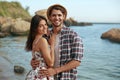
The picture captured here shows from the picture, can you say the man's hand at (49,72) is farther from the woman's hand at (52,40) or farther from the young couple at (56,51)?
the woman's hand at (52,40)

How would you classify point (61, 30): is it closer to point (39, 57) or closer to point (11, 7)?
point (39, 57)

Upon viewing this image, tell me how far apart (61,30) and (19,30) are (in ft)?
70.2

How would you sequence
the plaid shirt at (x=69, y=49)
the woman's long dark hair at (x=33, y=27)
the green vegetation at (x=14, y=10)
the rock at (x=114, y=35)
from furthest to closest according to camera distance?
the green vegetation at (x=14, y=10)
the rock at (x=114, y=35)
the woman's long dark hair at (x=33, y=27)
the plaid shirt at (x=69, y=49)

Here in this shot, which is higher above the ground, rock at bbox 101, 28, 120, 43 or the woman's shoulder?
the woman's shoulder

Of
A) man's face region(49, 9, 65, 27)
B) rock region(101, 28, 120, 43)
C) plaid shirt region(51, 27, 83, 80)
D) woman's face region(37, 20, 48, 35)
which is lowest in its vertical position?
rock region(101, 28, 120, 43)

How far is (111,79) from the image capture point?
10.9m

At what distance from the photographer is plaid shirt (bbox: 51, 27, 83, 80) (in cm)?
230

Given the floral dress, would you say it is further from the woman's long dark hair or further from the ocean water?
the ocean water

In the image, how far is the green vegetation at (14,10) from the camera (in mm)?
40656

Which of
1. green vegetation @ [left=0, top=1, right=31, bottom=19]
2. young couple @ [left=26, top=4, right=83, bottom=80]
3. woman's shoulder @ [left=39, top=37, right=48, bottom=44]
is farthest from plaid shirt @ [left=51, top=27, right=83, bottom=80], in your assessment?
green vegetation @ [left=0, top=1, right=31, bottom=19]

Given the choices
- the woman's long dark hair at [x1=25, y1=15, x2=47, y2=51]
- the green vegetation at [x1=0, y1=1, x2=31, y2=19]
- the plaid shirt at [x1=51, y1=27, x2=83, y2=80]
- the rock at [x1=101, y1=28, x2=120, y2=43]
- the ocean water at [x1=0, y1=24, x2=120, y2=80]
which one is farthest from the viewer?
the green vegetation at [x1=0, y1=1, x2=31, y2=19]

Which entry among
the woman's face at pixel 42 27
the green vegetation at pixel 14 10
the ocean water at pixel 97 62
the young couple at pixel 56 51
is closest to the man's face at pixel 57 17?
the young couple at pixel 56 51

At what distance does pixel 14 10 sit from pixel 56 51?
4020 centimetres

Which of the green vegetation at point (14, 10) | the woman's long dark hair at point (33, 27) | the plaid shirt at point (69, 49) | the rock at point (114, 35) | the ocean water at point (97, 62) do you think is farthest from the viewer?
the green vegetation at point (14, 10)
